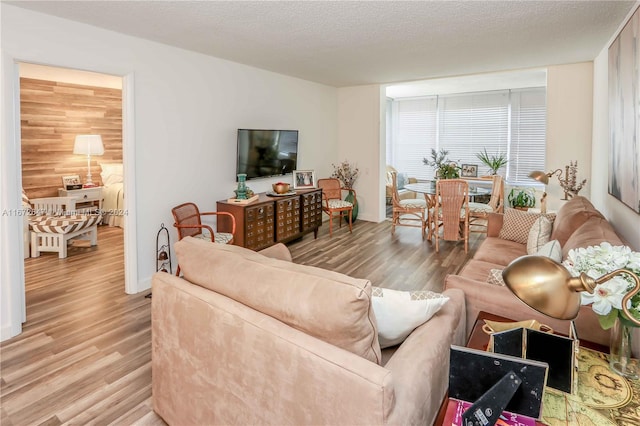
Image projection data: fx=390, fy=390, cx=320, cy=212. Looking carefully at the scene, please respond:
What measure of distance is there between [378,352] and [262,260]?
2.04ft

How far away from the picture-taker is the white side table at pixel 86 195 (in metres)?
6.09

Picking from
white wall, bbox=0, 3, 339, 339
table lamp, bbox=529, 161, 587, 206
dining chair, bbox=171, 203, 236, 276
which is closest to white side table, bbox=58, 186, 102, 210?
white wall, bbox=0, 3, 339, 339

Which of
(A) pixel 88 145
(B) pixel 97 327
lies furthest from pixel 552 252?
(A) pixel 88 145

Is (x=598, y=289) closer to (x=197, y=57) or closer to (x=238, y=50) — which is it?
(x=238, y=50)

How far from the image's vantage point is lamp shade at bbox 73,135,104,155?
6230 millimetres

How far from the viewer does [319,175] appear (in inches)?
277

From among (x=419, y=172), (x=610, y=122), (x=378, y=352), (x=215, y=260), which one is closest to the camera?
(x=378, y=352)

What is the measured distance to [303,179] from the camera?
20.4ft

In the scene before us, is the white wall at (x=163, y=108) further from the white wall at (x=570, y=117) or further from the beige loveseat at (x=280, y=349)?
the white wall at (x=570, y=117)

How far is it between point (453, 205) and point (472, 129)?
3.90 metres

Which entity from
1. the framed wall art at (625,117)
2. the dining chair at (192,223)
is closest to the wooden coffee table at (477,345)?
the framed wall art at (625,117)

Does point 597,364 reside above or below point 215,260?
below

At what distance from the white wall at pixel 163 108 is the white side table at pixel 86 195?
2602mm

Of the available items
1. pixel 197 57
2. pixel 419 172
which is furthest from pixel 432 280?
pixel 419 172
